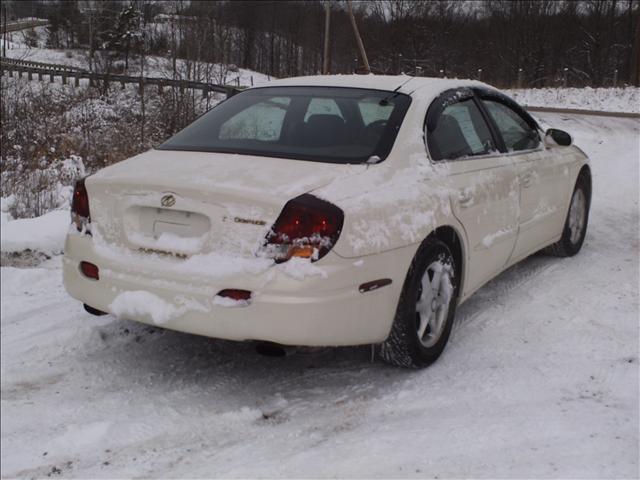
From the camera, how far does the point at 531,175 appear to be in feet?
15.3

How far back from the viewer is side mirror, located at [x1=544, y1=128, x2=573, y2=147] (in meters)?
5.20

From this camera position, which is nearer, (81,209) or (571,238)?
(81,209)

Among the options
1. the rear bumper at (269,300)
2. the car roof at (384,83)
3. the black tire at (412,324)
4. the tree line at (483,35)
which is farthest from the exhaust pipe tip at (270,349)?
the tree line at (483,35)

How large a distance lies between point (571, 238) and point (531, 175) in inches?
53.5

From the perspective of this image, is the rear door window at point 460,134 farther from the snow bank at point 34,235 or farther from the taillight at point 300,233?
the snow bank at point 34,235

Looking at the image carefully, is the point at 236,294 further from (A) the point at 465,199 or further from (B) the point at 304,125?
(A) the point at 465,199

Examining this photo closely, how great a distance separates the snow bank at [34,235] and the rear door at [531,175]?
3263 mm

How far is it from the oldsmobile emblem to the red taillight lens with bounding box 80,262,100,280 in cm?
47

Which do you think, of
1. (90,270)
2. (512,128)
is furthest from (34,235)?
(512,128)

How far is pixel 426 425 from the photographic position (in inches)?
115

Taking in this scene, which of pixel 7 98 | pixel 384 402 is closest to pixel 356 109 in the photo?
pixel 384 402

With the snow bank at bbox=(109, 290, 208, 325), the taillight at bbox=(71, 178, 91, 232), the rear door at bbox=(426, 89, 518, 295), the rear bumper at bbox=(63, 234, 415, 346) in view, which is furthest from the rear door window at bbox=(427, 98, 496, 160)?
the taillight at bbox=(71, 178, 91, 232)

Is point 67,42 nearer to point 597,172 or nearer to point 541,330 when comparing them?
point 597,172

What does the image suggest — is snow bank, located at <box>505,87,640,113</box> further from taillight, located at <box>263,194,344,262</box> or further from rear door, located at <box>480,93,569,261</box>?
taillight, located at <box>263,194,344,262</box>
